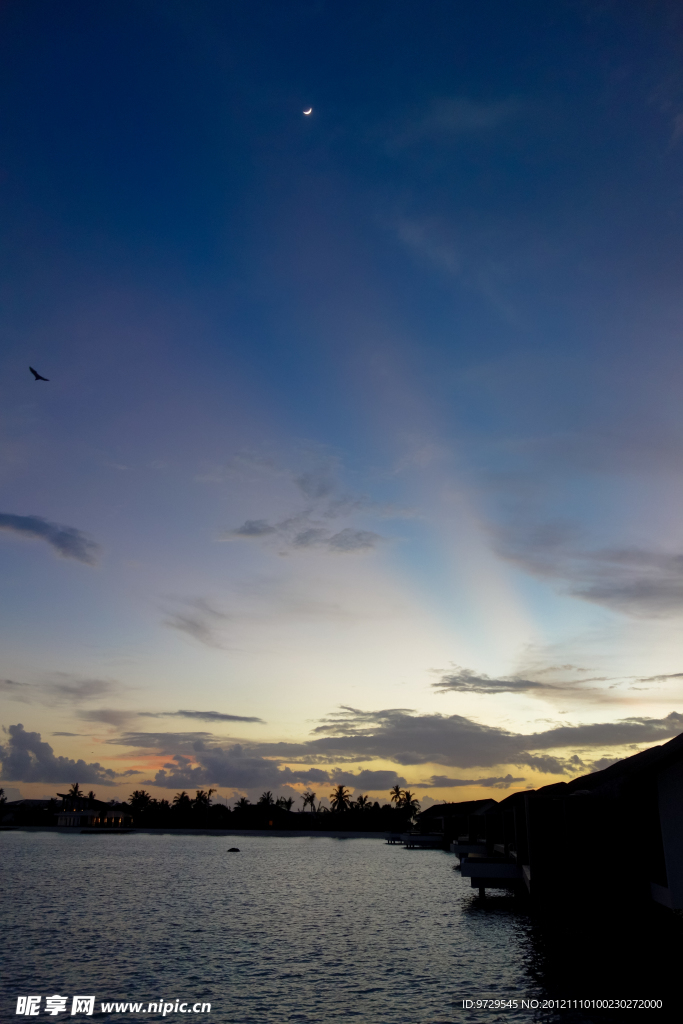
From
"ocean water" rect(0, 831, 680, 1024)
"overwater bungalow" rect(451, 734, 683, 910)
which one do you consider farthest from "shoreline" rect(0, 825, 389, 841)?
"overwater bungalow" rect(451, 734, 683, 910)

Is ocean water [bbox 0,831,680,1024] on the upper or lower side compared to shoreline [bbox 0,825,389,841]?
upper

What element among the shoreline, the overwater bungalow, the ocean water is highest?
the overwater bungalow

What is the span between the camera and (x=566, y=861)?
33.2 m

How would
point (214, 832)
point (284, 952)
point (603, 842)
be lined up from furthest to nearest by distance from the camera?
1. point (214, 832)
2. point (603, 842)
3. point (284, 952)

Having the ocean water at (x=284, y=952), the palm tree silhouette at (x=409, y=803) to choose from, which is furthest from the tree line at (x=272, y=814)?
the ocean water at (x=284, y=952)

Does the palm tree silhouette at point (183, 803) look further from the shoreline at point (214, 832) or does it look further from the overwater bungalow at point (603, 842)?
the overwater bungalow at point (603, 842)

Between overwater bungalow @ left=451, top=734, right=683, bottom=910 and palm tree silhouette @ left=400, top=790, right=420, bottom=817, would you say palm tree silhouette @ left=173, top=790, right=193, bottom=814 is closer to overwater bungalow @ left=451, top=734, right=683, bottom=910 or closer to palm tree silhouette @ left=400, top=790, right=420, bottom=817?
palm tree silhouette @ left=400, top=790, right=420, bottom=817

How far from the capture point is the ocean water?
21500mm

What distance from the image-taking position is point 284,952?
2988 centimetres

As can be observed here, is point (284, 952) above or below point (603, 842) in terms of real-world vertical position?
below

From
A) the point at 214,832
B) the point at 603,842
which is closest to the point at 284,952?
the point at 603,842

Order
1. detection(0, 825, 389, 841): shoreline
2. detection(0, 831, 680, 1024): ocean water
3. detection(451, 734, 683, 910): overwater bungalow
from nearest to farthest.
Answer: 1. detection(0, 831, 680, 1024): ocean water
2. detection(451, 734, 683, 910): overwater bungalow
3. detection(0, 825, 389, 841): shoreline

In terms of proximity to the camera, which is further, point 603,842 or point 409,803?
Result: point 409,803

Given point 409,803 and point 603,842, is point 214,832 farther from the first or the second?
point 603,842
